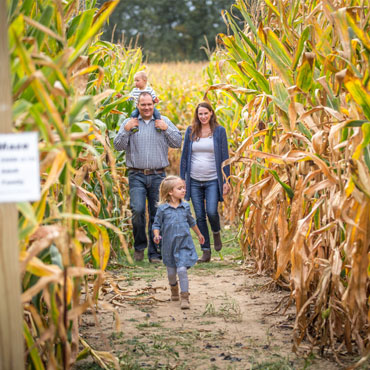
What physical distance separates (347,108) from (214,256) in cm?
398

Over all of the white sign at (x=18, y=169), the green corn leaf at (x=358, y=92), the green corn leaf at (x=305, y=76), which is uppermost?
the green corn leaf at (x=305, y=76)

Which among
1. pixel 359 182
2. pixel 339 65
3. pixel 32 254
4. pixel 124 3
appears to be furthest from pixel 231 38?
pixel 124 3

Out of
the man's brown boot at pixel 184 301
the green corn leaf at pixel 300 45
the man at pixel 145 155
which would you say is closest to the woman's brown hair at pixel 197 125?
the man at pixel 145 155

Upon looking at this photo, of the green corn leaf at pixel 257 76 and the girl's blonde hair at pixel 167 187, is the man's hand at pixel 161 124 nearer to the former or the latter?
the girl's blonde hair at pixel 167 187

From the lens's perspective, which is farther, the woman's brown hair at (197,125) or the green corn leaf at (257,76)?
the woman's brown hair at (197,125)

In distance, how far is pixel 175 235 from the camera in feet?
15.2

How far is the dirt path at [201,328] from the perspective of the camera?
3318mm

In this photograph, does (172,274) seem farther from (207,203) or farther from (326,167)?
(326,167)

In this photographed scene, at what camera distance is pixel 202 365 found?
10.8 feet

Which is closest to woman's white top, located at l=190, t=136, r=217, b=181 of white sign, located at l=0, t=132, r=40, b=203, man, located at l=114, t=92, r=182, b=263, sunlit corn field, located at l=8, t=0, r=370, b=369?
man, located at l=114, t=92, r=182, b=263

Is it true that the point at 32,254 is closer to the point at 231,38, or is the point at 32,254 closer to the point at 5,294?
the point at 5,294

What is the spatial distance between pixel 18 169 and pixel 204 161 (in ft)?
15.2

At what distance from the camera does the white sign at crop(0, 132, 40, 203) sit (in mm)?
1866

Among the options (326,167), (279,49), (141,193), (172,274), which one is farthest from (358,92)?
(141,193)
